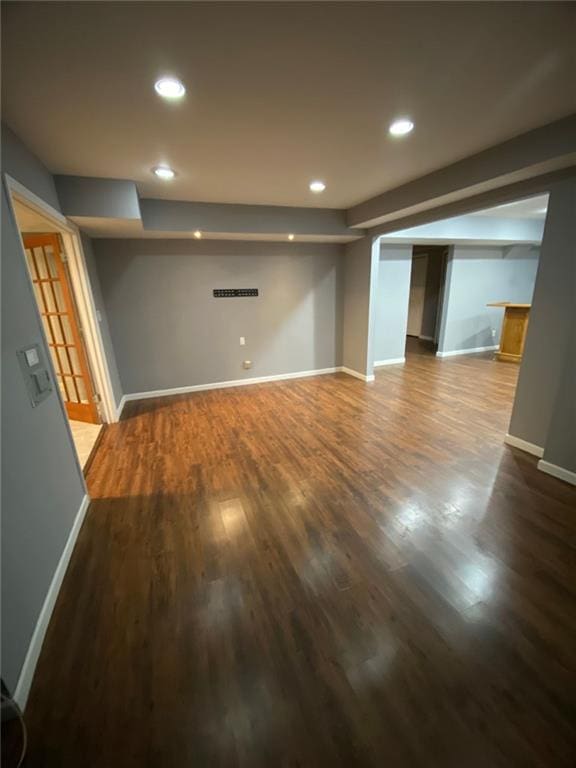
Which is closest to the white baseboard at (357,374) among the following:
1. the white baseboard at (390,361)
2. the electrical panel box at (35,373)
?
the white baseboard at (390,361)

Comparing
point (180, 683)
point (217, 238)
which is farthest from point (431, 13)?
point (217, 238)

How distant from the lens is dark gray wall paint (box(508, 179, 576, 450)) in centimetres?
233

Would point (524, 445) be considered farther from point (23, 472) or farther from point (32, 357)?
point (32, 357)

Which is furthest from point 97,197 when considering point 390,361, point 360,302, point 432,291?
point 432,291

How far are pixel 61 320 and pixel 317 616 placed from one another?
12.6 ft

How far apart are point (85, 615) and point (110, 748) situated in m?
0.63

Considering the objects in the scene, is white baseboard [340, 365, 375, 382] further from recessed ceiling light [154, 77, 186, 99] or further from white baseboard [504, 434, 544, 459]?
recessed ceiling light [154, 77, 186, 99]

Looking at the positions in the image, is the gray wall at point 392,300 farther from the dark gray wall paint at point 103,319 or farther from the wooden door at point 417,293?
the dark gray wall paint at point 103,319

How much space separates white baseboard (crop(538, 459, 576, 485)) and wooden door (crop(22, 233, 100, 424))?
Result: 4561 millimetres

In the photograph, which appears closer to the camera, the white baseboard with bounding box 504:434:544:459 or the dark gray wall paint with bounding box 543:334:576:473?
the dark gray wall paint with bounding box 543:334:576:473

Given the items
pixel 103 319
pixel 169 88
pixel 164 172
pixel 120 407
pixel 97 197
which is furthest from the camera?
pixel 120 407

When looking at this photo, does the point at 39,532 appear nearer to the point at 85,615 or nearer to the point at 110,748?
the point at 85,615

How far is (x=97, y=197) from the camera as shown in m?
2.80

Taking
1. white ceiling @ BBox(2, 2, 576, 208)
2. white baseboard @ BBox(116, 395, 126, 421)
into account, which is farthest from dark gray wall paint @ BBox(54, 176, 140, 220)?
white baseboard @ BBox(116, 395, 126, 421)
